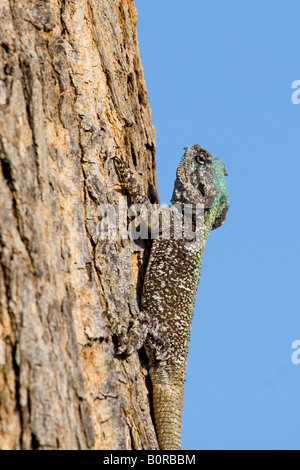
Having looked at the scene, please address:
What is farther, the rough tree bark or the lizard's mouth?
the lizard's mouth

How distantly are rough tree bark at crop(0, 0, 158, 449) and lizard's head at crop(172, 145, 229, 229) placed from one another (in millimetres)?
1256

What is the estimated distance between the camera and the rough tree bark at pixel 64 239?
347 cm

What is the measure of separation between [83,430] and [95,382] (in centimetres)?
42

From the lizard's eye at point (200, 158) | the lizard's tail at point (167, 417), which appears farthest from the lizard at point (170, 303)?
the lizard's eye at point (200, 158)

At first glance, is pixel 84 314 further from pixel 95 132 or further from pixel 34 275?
pixel 95 132

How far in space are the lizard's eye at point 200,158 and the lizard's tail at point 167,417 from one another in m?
2.79

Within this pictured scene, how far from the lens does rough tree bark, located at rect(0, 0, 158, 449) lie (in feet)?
11.4

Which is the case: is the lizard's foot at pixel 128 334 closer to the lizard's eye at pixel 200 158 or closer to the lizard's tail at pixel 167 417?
the lizard's tail at pixel 167 417

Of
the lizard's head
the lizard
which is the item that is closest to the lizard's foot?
the lizard

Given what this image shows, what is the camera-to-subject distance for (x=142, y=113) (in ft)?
19.7

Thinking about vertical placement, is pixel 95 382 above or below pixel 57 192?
below

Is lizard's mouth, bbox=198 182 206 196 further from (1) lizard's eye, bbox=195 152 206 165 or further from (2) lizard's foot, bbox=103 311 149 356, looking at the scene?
(2) lizard's foot, bbox=103 311 149 356

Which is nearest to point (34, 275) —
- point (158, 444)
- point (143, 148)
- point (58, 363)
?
point (58, 363)

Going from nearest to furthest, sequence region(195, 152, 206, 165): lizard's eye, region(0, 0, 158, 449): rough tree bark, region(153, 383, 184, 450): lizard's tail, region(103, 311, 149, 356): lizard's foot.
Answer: region(0, 0, 158, 449): rough tree bark, region(103, 311, 149, 356): lizard's foot, region(153, 383, 184, 450): lizard's tail, region(195, 152, 206, 165): lizard's eye
